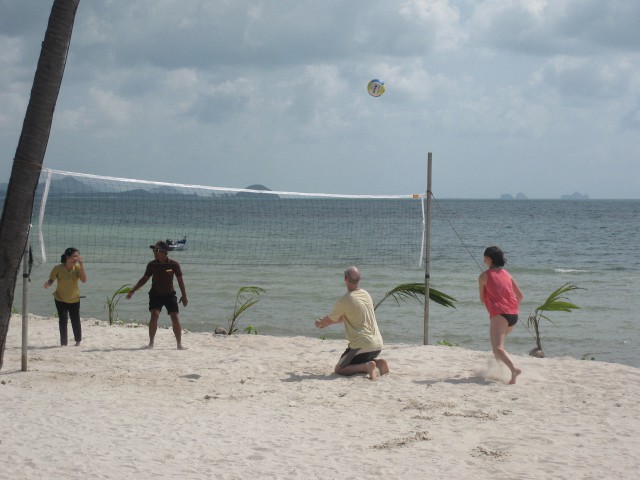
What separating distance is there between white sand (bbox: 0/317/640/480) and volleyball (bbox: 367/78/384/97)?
386 centimetres

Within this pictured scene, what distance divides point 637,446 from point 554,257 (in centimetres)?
2778

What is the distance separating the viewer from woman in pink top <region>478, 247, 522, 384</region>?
26.0 ft

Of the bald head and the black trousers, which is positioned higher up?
the bald head

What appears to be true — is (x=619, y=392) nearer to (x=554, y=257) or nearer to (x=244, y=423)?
(x=244, y=423)

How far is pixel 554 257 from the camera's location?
3259cm

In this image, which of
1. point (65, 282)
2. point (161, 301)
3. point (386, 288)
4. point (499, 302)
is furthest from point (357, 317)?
point (386, 288)

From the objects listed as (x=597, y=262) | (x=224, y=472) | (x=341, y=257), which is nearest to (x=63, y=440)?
(x=224, y=472)

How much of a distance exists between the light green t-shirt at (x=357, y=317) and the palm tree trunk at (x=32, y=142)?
3.28 meters

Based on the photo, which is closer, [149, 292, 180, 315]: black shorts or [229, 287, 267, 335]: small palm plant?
[149, 292, 180, 315]: black shorts

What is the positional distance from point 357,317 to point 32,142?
147 inches

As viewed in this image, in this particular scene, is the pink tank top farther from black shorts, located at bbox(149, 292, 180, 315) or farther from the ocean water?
black shorts, located at bbox(149, 292, 180, 315)

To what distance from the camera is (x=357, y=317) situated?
317 inches

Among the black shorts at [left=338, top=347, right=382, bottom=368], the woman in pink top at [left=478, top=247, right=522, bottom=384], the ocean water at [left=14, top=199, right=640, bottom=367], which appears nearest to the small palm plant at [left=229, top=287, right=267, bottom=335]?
the ocean water at [left=14, top=199, right=640, bottom=367]

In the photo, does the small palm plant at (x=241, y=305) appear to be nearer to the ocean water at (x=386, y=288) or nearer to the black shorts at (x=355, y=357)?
the ocean water at (x=386, y=288)
